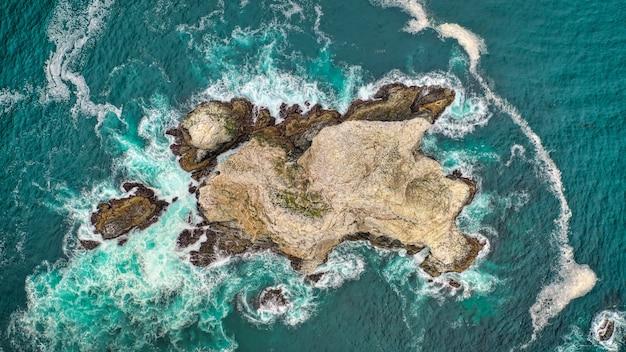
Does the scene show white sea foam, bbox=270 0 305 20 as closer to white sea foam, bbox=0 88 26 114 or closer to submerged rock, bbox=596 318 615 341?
white sea foam, bbox=0 88 26 114

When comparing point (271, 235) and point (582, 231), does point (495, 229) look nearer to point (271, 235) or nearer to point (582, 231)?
point (582, 231)

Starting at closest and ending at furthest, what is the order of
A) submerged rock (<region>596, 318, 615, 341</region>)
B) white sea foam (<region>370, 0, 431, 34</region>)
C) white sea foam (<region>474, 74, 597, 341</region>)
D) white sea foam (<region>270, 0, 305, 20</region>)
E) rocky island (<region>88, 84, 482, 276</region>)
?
rocky island (<region>88, 84, 482, 276</region>), white sea foam (<region>370, 0, 431, 34</region>), white sea foam (<region>270, 0, 305, 20</region>), white sea foam (<region>474, 74, 597, 341</region>), submerged rock (<region>596, 318, 615, 341</region>)

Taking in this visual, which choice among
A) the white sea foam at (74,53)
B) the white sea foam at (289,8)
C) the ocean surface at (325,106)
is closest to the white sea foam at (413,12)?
the ocean surface at (325,106)

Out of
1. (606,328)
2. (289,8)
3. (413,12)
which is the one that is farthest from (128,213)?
(606,328)

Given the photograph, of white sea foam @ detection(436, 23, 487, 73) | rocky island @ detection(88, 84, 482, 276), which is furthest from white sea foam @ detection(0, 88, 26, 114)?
white sea foam @ detection(436, 23, 487, 73)

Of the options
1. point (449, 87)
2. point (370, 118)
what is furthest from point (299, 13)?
point (449, 87)

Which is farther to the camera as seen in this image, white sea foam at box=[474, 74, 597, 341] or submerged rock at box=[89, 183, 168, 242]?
white sea foam at box=[474, 74, 597, 341]
